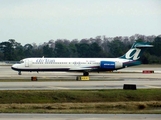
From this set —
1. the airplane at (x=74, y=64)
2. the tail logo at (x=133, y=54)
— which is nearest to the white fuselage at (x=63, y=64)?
the airplane at (x=74, y=64)

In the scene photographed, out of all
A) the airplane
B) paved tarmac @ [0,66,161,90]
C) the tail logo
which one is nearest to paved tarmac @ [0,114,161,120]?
paved tarmac @ [0,66,161,90]

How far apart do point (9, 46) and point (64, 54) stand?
76.3 feet

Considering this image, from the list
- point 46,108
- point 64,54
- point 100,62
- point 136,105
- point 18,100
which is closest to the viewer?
point 46,108

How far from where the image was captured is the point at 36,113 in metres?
26.4

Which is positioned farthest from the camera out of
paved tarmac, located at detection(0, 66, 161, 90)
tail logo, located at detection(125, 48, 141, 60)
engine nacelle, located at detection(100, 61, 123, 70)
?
tail logo, located at detection(125, 48, 141, 60)

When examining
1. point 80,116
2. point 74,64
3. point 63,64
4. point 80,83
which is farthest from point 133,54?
point 80,116

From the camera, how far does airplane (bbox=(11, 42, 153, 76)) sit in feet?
234

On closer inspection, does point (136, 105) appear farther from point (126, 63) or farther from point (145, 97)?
point (126, 63)

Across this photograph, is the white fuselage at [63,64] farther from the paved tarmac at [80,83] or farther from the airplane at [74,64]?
the paved tarmac at [80,83]

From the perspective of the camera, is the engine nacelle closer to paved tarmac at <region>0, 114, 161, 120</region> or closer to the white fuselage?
the white fuselage

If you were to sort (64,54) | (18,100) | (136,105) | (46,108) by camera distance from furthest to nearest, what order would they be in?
1. (64,54)
2. (18,100)
3. (136,105)
4. (46,108)

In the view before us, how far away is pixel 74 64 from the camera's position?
72750mm

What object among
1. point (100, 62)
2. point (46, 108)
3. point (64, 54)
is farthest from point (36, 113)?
point (64, 54)

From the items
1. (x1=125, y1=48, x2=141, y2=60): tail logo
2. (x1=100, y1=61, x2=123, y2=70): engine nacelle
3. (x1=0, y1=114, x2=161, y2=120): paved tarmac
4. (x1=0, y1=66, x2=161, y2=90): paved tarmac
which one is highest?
(x1=125, y1=48, x2=141, y2=60): tail logo
